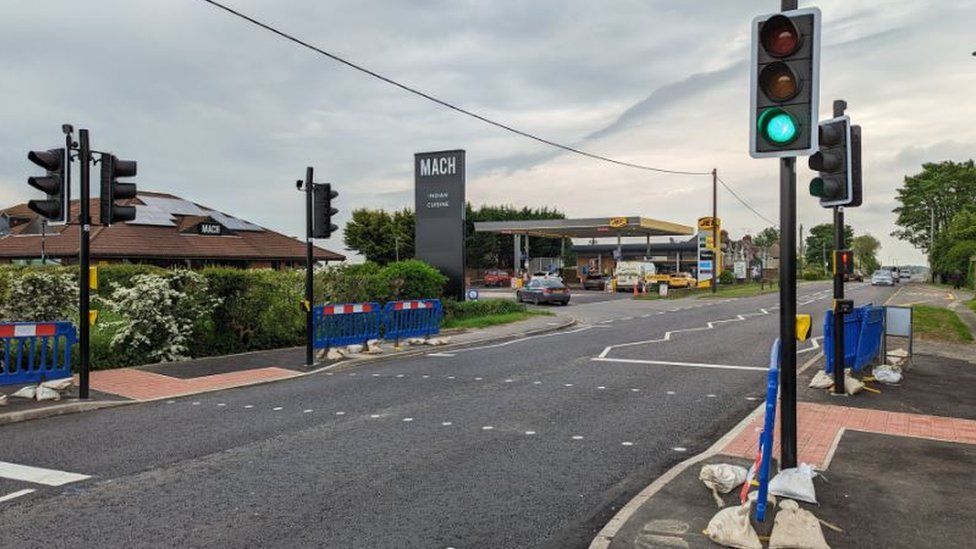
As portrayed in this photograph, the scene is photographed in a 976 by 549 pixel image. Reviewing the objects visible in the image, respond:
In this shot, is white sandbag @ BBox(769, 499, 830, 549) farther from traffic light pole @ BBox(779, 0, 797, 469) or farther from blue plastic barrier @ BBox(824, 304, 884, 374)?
blue plastic barrier @ BBox(824, 304, 884, 374)

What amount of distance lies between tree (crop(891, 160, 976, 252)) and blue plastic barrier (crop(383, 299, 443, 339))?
79.3 metres

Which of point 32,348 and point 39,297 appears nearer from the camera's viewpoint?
point 32,348

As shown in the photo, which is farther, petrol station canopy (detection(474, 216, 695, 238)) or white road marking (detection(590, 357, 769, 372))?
petrol station canopy (detection(474, 216, 695, 238))

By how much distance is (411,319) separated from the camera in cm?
1659

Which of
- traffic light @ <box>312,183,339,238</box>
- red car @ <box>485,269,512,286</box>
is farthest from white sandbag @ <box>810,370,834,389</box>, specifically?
red car @ <box>485,269,512,286</box>

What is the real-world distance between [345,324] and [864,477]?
36.2ft

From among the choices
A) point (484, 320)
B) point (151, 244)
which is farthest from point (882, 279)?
point (151, 244)

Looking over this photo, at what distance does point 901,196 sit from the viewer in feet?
278

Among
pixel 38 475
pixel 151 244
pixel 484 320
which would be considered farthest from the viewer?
pixel 151 244

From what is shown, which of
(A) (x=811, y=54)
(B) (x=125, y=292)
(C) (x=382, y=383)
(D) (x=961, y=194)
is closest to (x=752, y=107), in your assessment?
(A) (x=811, y=54)

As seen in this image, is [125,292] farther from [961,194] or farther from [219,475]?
[961,194]

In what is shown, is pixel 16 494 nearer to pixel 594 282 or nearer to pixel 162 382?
pixel 162 382

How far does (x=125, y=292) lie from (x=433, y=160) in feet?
44.8

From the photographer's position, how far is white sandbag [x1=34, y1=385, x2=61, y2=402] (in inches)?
373
